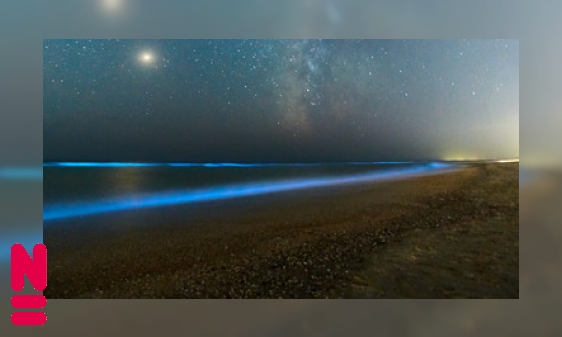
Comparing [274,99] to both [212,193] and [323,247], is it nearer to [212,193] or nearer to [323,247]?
[212,193]

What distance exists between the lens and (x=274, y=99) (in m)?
2.12

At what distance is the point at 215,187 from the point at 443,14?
131 cm

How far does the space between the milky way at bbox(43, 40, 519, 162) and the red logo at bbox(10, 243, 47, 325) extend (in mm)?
439

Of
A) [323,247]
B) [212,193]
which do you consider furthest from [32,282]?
[323,247]

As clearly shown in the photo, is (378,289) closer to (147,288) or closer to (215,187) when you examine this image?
(215,187)

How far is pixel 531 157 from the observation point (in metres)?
2.07

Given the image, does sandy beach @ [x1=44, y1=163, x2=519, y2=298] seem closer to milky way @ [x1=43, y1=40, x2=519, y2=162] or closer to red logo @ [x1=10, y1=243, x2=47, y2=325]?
red logo @ [x1=10, y1=243, x2=47, y2=325]

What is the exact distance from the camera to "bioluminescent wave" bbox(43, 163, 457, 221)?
2.10 metres

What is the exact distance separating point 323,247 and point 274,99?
72 cm

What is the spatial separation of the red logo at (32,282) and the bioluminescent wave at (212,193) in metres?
0.18

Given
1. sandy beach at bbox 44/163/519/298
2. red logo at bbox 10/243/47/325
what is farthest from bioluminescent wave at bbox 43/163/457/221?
red logo at bbox 10/243/47/325

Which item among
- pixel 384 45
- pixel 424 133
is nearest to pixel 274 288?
pixel 424 133

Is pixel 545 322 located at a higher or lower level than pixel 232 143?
lower

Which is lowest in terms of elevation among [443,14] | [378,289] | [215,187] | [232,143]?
[378,289]
